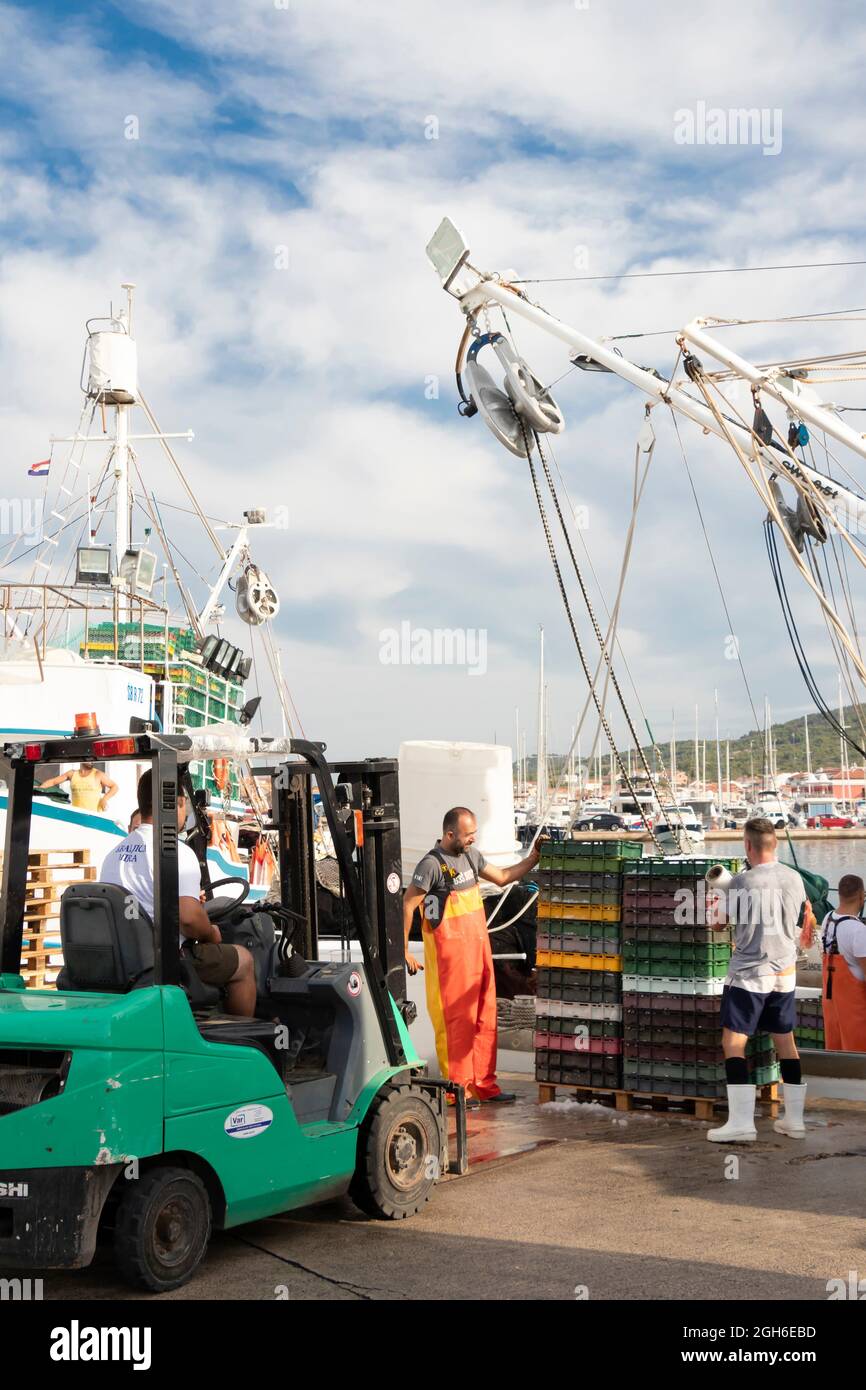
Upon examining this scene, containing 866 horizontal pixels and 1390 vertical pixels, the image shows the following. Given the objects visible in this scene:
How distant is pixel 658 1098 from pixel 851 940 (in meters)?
1.82

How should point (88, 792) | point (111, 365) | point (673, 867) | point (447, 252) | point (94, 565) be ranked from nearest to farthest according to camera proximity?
1. point (673, 867)
2. point (447, 252)
3. point (88, 792)
4. point (94, 565)
5. point (111, 365)

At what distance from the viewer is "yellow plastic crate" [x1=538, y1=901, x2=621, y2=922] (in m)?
9.12

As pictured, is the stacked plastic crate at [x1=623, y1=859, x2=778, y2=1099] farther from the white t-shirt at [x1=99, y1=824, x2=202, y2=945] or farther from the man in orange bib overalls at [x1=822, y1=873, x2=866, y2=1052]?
the white t-shirt at [x1=99, y1=824, x2=202, y2=945]

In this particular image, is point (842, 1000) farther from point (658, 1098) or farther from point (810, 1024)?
point (658, 1098)

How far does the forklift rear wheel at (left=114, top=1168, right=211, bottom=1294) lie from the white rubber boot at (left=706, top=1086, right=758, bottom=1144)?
3.78 meters

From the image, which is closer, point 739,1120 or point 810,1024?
point 739,1120

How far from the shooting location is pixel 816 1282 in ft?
17.7

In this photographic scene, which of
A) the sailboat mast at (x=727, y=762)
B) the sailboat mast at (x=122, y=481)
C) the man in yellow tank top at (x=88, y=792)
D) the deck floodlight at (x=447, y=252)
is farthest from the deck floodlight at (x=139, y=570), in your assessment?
the sailboat mast at (x=727, y=762)

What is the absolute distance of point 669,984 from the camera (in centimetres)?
880

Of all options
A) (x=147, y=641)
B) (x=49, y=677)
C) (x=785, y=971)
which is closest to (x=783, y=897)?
(x=785, y=971)

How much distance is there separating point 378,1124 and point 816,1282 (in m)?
2.15

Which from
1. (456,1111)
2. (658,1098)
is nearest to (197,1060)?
(456,1111)

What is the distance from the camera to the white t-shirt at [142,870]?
577cm
